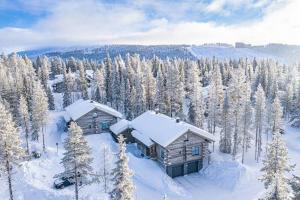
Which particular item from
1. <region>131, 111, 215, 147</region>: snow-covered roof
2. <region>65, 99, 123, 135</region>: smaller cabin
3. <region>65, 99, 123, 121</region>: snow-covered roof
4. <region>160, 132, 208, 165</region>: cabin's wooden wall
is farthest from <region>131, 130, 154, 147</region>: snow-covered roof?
<region>65, 99, 123, 135</region>: smaller cabin

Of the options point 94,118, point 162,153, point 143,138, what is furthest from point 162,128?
point 94,118

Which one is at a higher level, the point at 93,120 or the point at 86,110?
the point at 86,110

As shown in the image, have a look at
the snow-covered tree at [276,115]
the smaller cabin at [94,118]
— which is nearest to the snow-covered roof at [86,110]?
the smaller cabin at [94,118]

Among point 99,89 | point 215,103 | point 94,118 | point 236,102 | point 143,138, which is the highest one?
point 236,102

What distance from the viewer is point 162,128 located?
158ft

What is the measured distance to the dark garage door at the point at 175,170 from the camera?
45.1 meters

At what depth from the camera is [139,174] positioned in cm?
4275

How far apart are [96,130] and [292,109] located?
183 ft

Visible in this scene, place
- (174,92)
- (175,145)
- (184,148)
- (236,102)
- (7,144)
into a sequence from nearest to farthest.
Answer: (7,144) → (175,145) → (184,148) → (236,102) → (174,92)

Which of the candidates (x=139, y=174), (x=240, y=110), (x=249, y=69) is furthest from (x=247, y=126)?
(x=249, y=69)

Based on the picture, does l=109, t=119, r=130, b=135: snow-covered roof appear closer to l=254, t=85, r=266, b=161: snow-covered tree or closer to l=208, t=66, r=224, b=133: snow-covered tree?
l=208, t=66, r=224, b=133: snow-covered tree

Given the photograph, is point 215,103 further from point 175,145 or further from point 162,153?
point 162,153

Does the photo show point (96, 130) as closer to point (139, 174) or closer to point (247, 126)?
point (139, 174)

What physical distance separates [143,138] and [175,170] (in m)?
7.20
